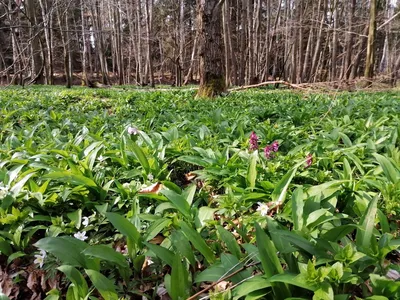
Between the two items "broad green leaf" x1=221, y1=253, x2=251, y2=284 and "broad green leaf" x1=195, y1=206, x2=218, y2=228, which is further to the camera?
"broad green leaf" x1=195, y1=206, x2=218, y2=228

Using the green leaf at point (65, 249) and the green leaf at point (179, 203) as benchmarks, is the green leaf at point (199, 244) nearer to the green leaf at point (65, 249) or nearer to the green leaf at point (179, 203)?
the green leaf at point (179, 203)

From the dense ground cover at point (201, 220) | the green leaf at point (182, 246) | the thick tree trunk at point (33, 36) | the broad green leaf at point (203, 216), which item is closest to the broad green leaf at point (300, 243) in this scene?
the dense ground cover at point (201, 220)

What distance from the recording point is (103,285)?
1.14 metres

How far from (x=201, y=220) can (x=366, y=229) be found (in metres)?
0.75

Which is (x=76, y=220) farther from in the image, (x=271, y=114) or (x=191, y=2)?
(x=191, y=2)

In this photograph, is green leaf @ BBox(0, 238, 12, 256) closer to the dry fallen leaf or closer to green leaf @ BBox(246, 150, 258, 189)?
the dry fallen leaf

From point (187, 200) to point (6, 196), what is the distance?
968mm

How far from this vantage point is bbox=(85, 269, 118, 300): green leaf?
3.70 feet

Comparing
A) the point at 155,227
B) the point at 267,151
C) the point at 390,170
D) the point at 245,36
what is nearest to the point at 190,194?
the point at 155,227

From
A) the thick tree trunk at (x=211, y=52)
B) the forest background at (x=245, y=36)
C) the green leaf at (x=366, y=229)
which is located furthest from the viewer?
the forest background at (x=245, y=36)

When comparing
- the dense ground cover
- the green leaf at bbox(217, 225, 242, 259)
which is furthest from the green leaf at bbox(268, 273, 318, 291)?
the green leaf at bbox(217, 225, 242, 259)

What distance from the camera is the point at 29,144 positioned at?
2.58 metres

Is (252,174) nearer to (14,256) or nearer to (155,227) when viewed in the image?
(155,227)

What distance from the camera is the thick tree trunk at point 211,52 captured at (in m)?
6.54
